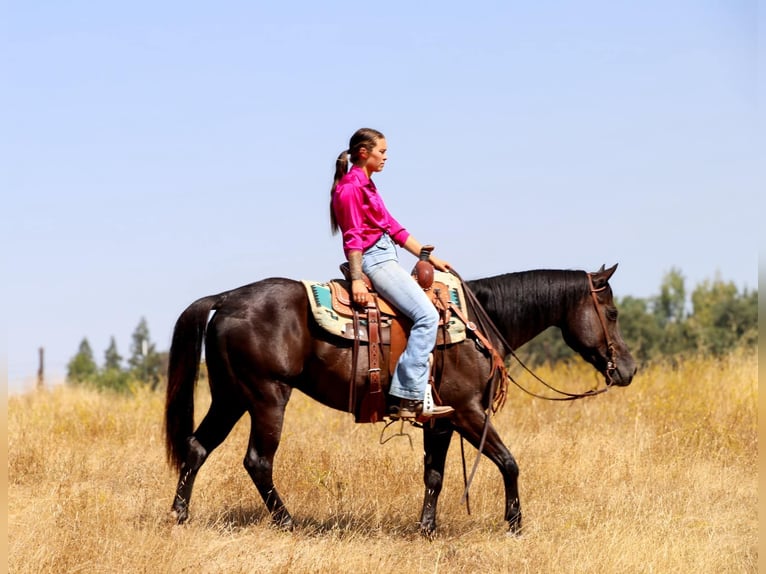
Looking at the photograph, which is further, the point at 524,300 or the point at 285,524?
the point at 524,300

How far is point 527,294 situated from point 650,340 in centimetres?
2403

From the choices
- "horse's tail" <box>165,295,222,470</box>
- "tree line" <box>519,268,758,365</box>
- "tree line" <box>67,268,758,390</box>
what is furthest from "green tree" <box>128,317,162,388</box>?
"horse's tail" <box>165,295,222,470</box>

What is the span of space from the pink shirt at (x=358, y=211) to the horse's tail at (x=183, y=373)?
3.65 ft

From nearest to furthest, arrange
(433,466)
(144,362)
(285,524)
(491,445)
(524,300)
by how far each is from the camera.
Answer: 1. (285,524)
2. (491,445)
3. (433,466)
4. (524,300)
5. (144,362)

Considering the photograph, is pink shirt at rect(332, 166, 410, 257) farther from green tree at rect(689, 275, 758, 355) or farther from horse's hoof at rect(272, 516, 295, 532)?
green tree at rect(689, 275, 758, 355)

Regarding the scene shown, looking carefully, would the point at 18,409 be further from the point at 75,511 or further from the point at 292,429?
the point at 75,511

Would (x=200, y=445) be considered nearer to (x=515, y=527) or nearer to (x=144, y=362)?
(x=515, y=527)

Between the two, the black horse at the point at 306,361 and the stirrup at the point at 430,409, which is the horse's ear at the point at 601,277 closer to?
the black horse at the point at 306,361

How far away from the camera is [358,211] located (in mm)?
7426

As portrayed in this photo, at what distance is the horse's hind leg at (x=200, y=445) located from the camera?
24.4ft

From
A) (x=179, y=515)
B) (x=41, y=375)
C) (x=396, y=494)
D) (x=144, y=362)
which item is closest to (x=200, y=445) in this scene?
(x=179, y=515)

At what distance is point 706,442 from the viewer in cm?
1115

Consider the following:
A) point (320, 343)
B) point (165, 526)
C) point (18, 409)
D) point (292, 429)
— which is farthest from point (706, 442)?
point (18, 409)

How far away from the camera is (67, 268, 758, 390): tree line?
2353 cm
